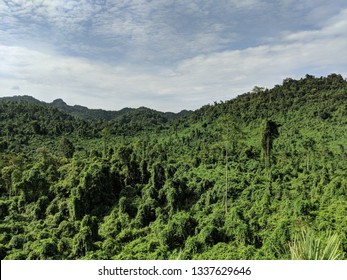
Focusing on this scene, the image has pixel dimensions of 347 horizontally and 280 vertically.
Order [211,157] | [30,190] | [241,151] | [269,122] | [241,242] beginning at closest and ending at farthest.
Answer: [241,242], [30,190], [269,122], [211,157], [241,151]

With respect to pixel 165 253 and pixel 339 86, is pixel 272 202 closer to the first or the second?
pixel 165 253

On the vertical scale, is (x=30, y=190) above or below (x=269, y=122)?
below

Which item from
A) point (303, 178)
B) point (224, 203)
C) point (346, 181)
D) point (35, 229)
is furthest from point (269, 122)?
point (35, 229)

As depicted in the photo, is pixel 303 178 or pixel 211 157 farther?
pixel 211 157

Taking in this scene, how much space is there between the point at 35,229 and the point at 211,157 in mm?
21398

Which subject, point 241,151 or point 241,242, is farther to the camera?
point 241,151

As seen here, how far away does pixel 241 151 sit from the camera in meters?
38.0

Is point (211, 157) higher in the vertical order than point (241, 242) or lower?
higher

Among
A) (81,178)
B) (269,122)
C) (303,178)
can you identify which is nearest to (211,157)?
(269,122)

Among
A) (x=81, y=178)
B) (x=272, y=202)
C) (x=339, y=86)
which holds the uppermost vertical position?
(x=339, y=86)

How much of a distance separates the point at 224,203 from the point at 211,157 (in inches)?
561

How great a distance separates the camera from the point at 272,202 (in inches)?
802
